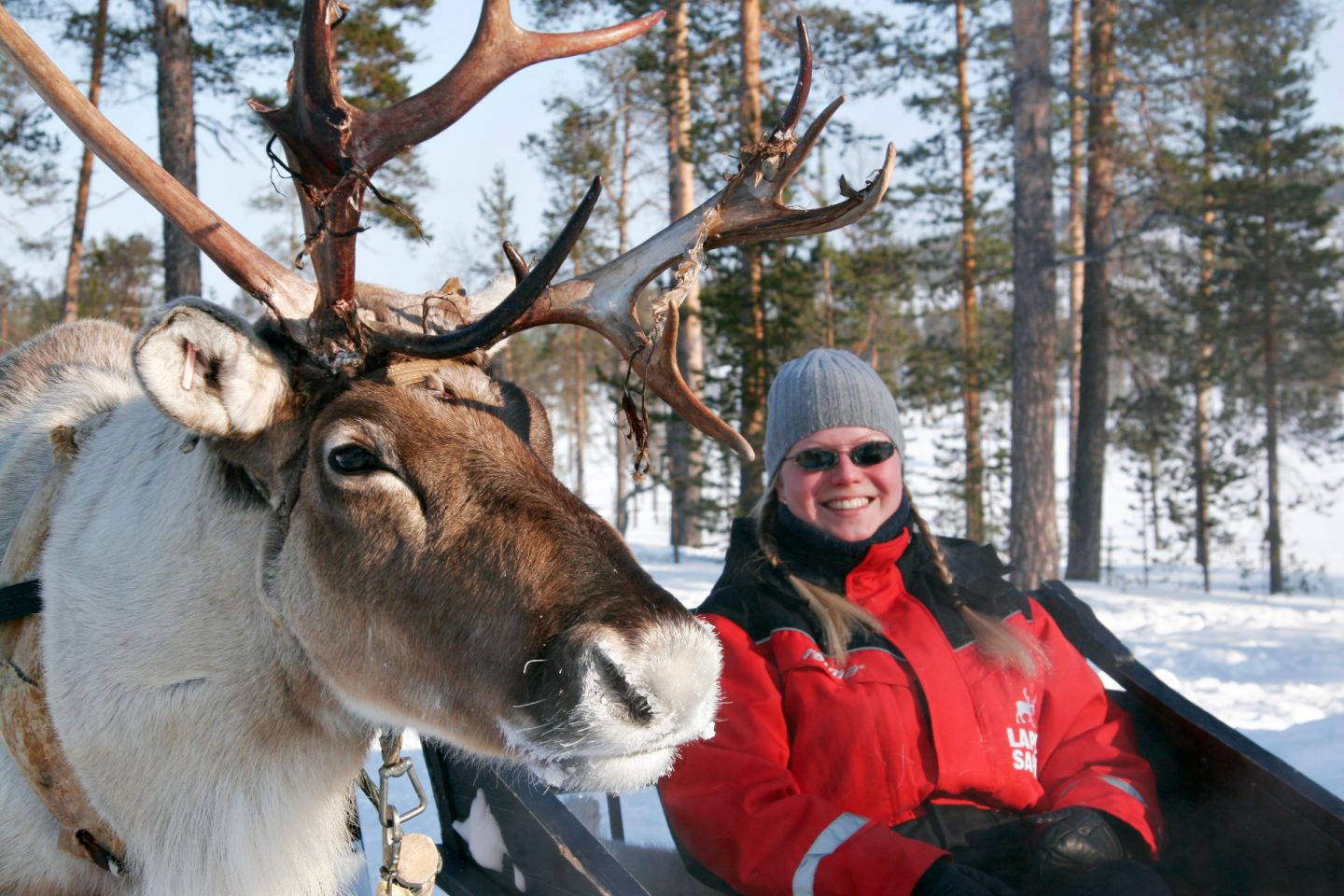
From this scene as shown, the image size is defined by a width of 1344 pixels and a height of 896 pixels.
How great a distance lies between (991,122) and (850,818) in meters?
17.8

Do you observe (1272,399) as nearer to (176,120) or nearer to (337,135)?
(176,120)

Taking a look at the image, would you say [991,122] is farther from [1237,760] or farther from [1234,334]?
[1237,760]

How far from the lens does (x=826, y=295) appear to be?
17719mm

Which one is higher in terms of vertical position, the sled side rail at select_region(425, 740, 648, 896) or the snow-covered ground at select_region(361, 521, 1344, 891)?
the sled side rail at select_region(425, 740, 648, 896)

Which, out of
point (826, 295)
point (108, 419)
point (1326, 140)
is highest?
point (1326, 140)

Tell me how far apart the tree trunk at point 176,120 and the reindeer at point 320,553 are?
8.28m

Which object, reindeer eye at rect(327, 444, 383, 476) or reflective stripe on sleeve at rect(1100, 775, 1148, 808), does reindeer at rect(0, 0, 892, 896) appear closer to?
reindeer eye at rect(327, 444, 383, 476)

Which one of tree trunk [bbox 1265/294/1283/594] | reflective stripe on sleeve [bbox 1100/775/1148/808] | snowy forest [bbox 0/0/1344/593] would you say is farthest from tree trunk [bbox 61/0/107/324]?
tree trunk [bbox 1265/294/1283/594]

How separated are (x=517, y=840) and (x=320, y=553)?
1025 mm

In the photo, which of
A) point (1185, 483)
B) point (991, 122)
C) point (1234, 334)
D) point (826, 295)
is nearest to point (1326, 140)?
point (1234, 334)

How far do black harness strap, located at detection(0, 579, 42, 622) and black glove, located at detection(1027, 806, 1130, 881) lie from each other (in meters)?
2.56

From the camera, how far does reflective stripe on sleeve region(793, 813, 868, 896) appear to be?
2609mm

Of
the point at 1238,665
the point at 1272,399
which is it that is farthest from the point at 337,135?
the point at 1272,399

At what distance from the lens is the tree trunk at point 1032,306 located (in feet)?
38.4
